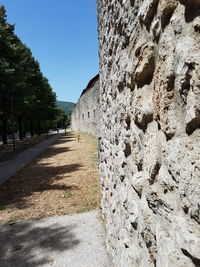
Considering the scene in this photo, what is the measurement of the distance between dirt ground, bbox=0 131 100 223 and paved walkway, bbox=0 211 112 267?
0.38 metres

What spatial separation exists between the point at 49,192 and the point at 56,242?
8.00ft

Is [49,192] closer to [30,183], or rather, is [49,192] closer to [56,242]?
[30,183]

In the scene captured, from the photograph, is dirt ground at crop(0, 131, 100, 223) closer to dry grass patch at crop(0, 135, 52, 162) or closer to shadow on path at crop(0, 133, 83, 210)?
shadow on path at crop(0, 133, 83, 210)

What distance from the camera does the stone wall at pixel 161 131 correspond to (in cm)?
101

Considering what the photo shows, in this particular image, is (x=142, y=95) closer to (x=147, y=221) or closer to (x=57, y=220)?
(x=147, y=221)

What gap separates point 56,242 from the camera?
3.51 meters

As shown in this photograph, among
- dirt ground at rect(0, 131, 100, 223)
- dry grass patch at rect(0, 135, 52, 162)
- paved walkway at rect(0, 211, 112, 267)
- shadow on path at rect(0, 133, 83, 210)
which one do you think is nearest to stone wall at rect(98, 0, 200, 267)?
paved walkway at rect(0, 211, 112, 267)

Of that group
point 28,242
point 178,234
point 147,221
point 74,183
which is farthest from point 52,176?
point 178,234

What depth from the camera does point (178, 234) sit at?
1.11 meters

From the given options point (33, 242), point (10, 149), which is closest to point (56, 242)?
point (33, 242)

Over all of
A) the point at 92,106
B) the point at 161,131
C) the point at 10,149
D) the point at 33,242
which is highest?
the point at 92,106

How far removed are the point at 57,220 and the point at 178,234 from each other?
137 inches

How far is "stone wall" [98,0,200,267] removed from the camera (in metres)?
1.01


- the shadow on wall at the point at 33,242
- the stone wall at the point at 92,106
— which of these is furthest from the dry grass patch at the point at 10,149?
the shadow on wall at the point at 33,242
